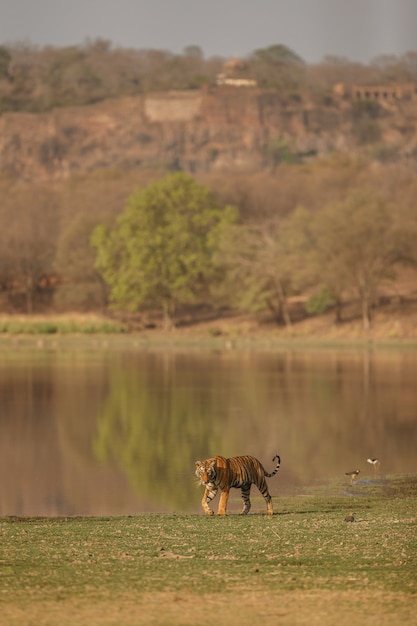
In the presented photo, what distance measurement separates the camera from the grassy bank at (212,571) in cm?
856

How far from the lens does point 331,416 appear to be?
28.1 metres

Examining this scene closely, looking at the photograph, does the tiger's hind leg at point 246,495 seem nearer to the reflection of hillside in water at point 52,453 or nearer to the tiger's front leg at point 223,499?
the tiger's front leg at point 223,499

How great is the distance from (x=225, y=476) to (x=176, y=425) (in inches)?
529

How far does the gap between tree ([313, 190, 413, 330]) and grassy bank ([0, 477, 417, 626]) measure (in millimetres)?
47218

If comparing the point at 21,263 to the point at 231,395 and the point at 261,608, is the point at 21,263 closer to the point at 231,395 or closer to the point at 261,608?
the point at 231,395

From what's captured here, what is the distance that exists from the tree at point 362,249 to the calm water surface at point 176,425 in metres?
14.0

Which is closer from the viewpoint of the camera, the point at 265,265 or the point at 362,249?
the point at 362,249

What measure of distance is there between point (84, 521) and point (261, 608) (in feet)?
17.1

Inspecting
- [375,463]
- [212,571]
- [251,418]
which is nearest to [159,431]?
[251,418]

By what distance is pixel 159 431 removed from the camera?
25312 mm

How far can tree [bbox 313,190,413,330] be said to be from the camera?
59.8 m

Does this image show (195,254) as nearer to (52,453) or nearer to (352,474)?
(52,453)

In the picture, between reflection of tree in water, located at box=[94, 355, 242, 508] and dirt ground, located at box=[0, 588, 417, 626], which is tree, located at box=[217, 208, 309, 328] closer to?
reflection of tree in water, located at box=[94, 355, 242, 508]

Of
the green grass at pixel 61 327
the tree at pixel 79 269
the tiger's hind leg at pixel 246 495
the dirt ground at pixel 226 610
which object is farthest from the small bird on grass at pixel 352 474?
the tree at pixel 79 269
